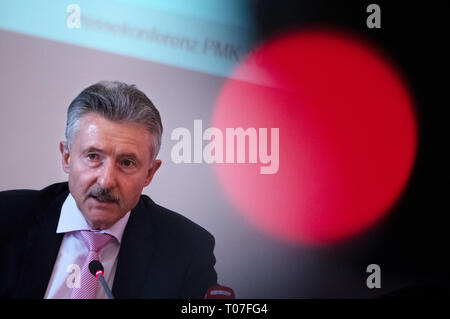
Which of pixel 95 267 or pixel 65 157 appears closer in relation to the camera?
pixel 95 267

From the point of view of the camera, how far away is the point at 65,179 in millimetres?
1899

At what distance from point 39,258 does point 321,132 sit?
128cm

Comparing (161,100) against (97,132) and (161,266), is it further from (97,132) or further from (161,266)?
(161,266)

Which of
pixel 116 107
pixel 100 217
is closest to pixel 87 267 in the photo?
pixel 100 217

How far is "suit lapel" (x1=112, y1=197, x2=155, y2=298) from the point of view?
1737 millimetres

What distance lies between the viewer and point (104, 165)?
171cm

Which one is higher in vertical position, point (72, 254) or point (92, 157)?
point (92, 157)

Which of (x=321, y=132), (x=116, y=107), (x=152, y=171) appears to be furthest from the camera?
(x=321, y=132)

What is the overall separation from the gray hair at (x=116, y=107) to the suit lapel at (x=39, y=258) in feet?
1.10

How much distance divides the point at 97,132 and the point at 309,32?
40.8 inches

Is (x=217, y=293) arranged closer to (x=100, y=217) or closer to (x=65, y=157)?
(x=100, y=217)

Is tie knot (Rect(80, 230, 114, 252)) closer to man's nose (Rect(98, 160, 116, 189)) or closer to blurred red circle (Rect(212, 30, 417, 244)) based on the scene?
man's nose (Rect(98, 160, 116, 189))
